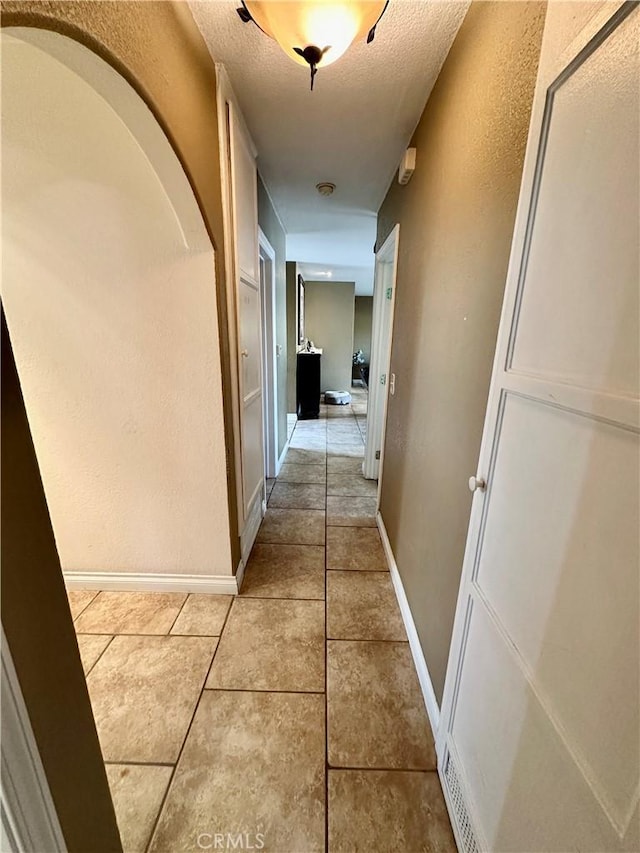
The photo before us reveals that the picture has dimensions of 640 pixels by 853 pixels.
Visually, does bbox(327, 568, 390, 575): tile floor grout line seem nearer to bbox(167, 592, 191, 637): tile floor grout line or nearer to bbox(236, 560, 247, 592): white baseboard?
bbox(236, 560, 247, 592): white baseboard

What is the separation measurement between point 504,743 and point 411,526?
981mm

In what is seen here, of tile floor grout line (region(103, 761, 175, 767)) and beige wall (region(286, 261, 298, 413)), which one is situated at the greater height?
beige wall (region(286, 261, 298, 413))

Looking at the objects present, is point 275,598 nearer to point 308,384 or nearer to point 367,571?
point 367,571

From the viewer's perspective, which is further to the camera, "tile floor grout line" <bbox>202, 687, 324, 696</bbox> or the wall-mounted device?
the wall-mounted device

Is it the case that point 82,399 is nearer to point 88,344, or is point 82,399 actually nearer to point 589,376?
point 88,344

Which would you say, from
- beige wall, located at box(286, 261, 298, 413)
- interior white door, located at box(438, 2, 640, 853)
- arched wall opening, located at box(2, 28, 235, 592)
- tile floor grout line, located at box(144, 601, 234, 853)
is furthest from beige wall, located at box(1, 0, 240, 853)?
beige wall, located at box(286, 261, 298, 413)

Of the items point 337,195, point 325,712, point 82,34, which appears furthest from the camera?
point 337,195

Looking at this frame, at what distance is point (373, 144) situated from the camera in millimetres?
1891

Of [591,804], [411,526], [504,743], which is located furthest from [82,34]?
[411,526]

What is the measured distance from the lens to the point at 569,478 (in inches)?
23.6

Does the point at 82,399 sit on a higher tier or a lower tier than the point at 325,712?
higher

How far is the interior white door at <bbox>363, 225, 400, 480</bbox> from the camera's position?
100 inches

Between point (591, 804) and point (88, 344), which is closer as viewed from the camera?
point (591, 804)

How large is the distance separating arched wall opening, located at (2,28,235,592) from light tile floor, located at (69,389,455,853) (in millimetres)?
306
